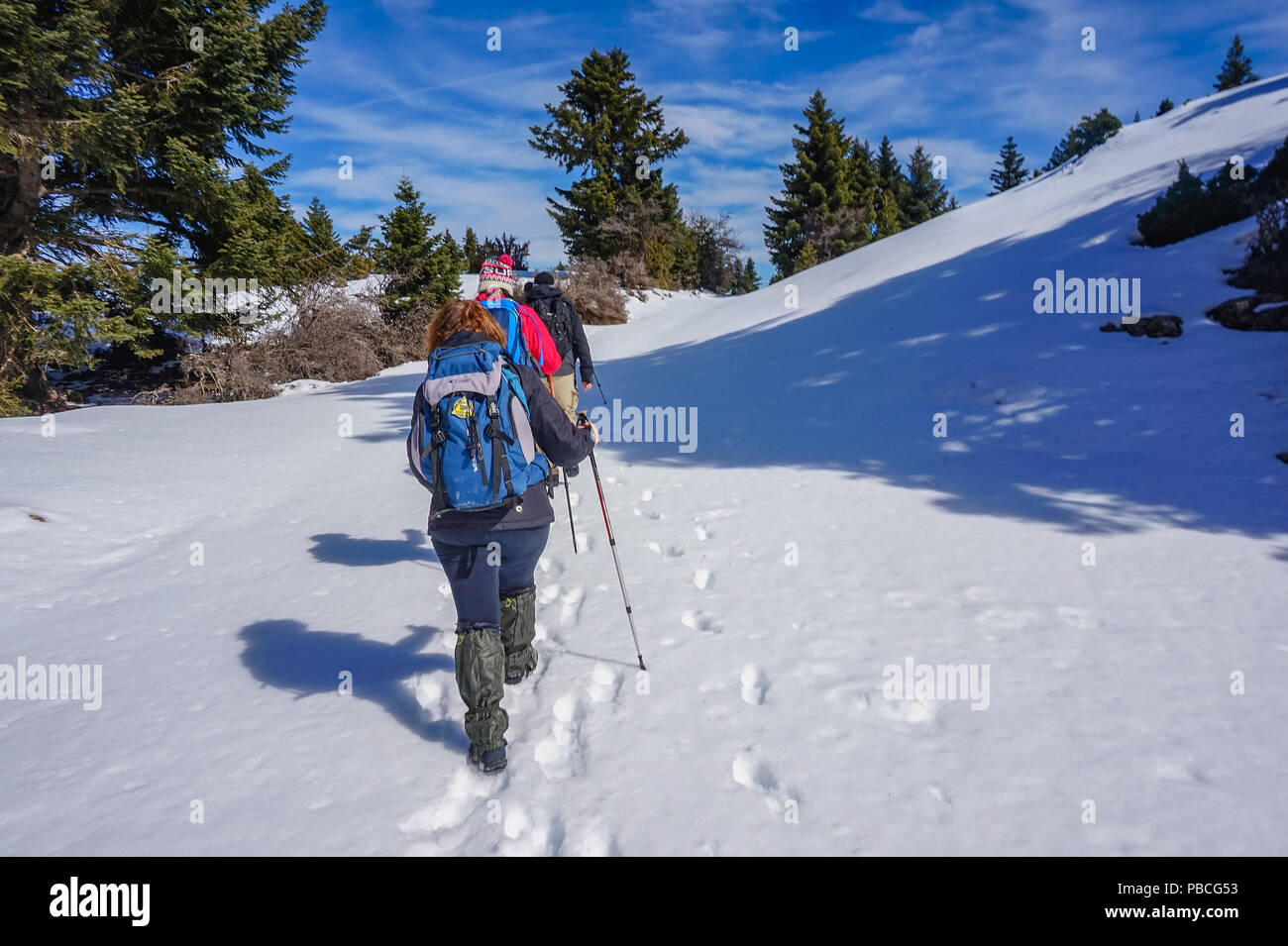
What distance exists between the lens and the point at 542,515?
3.09m

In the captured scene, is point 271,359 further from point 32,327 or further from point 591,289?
point 591,289

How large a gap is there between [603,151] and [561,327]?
3431 cm

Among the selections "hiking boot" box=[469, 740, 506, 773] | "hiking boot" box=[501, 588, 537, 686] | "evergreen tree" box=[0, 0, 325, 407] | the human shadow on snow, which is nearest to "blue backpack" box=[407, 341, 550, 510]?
"hiking boot" box=[501, 588, 537, 686]

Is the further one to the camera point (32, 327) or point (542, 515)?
point (32, 327)

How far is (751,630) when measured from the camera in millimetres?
4078

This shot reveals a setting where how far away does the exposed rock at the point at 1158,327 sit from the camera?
845 cm

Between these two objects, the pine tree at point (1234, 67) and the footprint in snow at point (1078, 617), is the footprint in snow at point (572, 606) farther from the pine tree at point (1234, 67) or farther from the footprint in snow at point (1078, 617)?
the pine tree at point (1234, 67)

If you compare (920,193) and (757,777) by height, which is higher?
(920,193)

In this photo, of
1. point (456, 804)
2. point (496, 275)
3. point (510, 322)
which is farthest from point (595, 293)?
point (456, 804)

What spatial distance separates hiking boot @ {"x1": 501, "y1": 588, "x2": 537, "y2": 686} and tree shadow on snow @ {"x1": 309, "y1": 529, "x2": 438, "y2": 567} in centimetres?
229

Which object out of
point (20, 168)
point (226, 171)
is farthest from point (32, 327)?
point (226, 171)

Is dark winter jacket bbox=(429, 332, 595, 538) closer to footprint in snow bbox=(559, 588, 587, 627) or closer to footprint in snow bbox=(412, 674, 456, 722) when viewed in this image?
footprint in snow bbox=(412, 674, 456, 722)

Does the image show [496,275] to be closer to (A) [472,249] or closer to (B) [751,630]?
(B) [751,630]
